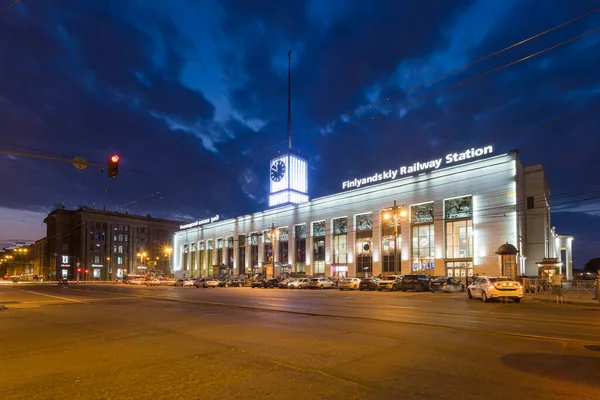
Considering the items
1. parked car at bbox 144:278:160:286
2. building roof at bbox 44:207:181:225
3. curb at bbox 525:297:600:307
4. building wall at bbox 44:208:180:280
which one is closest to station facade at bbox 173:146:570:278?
curb at bbox 525:297:600:307

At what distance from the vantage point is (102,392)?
19.9 feet

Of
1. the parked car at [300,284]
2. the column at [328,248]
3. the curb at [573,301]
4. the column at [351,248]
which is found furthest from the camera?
the column at [328,248]

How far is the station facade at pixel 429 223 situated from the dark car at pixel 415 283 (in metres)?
5.21

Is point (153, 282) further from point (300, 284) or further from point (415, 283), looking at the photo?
point (415, 283)

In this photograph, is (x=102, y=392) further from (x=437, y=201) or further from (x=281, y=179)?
(x=281, y=179)

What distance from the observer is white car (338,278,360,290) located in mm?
43844

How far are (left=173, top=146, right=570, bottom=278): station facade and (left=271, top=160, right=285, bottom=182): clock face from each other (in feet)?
35.7

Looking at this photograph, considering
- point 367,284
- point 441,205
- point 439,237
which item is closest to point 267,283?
point 367,284

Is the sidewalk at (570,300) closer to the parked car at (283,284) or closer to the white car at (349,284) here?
the white car at (349,284)

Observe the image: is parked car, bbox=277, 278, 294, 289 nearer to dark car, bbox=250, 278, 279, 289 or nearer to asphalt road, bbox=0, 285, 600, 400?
dark car, bbox=250, 278, 279, 289

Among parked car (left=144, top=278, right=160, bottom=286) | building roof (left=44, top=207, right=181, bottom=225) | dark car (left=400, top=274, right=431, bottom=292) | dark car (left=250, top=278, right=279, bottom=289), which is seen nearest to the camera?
dark car (left=400, top=274, right=431, bottom=292)

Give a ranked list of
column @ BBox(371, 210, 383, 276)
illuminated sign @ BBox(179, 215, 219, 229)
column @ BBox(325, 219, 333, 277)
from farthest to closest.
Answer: illuminated sign @ BBox(179, 215, 219, 229), column @ BBox(325, 219, 333, 277), column @ BBox(371, 210, 383, 276)

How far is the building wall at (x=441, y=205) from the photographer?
50.3 metres

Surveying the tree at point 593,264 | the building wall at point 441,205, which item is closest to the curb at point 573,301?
the building wall at point 441,205
